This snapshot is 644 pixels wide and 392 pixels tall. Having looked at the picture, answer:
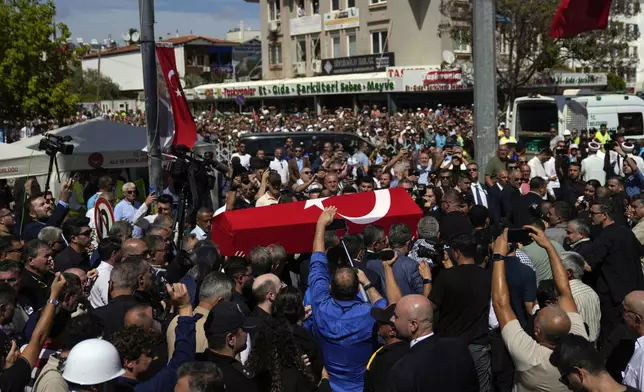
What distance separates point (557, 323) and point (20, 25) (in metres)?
22.8

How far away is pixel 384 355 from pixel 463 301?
1217 mm

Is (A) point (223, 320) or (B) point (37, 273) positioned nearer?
(A) point (223, 320)

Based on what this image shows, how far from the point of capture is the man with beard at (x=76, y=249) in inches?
312

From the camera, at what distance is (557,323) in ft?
16.1

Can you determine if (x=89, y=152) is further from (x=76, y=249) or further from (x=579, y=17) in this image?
(x=579, y=17)

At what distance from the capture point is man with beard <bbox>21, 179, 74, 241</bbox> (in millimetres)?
9695

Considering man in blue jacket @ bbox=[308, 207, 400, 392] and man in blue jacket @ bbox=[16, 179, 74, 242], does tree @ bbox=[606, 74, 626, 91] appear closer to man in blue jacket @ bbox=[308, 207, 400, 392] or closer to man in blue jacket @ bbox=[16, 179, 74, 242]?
man in blue jacket @ bbox=[16, 179, 74, 242]

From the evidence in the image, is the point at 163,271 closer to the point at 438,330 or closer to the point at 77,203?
the point at 438,330

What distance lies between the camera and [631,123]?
76.8 feet

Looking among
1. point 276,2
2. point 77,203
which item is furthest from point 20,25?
point 276,2

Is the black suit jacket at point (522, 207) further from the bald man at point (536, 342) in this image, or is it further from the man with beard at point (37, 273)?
the man with beard at point (37, 273)

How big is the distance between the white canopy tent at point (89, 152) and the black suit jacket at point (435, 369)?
10274 millimetres

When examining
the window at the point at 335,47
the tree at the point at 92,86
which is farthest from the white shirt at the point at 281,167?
the tree at the point at 92,86

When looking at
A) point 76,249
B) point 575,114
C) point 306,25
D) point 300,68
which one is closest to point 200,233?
point 76,249
